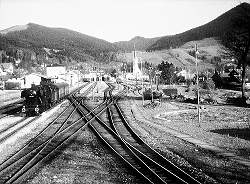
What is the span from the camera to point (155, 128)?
27.5 m

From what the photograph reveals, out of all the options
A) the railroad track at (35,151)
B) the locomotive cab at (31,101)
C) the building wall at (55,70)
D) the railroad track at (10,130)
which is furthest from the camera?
the building wall at (55,70)

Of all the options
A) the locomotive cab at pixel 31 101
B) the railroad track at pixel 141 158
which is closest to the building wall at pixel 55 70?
the locomotive cab at pixel 31 101

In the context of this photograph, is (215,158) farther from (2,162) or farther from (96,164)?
(2,162)

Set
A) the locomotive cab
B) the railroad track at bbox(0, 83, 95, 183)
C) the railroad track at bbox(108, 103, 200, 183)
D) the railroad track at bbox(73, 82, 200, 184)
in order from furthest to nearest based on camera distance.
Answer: the locomotive cab < the railroad track at bbox(0, 83, 95, 183) < the railroad track at bbox(73, 82, 200, 184) < the railroad track at bbox(108, 103, 200, 183)

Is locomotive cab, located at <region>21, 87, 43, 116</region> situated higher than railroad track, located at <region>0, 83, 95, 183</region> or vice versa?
locomotive cab, located at <region>21, 87, 43, 116</region>

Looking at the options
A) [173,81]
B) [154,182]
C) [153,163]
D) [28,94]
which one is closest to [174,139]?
[153,163]

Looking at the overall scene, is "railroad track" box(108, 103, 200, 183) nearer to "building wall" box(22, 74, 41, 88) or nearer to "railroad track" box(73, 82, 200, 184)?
"railroad track" box(73, 82, 200, 184)

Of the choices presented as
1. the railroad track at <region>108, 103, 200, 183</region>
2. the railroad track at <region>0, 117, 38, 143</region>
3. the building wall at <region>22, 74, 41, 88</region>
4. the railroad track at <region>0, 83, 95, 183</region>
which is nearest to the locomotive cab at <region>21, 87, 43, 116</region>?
the railroad track at <region>0, 117, 38, 143</region>

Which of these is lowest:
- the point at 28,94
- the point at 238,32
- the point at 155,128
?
the point at 155,128

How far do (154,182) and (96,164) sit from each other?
4.15 m

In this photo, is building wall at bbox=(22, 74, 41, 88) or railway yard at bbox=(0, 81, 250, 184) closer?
railway yard at bbox=(0, 81, 250, 184)

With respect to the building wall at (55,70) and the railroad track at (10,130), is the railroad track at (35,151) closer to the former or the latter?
Answer: the railroad track at (10,130)

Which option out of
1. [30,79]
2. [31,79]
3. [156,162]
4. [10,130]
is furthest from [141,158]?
[30,79]

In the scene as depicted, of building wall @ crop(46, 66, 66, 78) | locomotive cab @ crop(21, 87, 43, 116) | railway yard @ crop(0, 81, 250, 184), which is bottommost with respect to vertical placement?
railway yard @ crop(0, 81, 250, 184)
